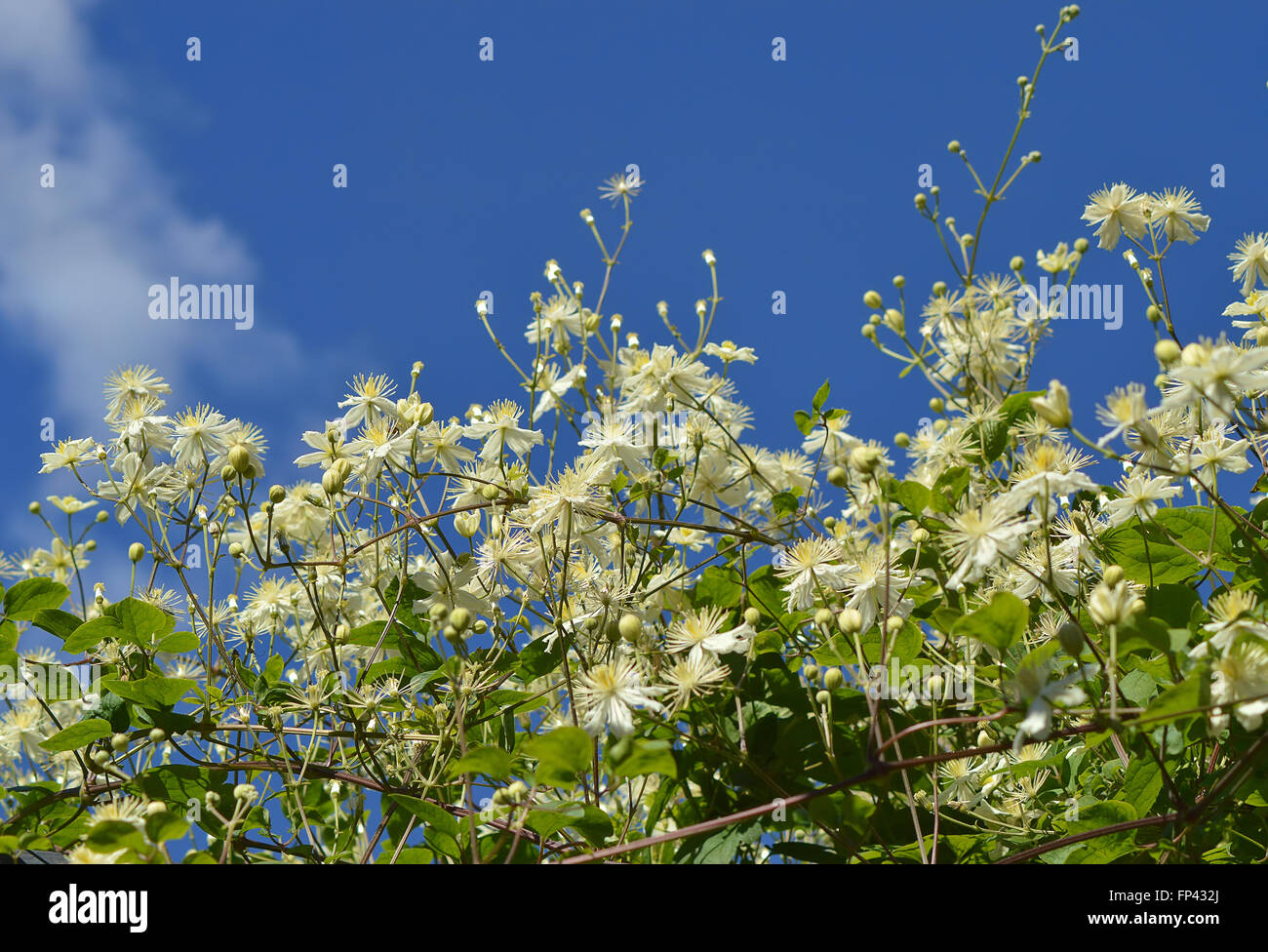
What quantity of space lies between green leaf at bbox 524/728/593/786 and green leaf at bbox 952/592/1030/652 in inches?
15.6

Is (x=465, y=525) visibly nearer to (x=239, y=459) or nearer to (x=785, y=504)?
(x=239, y=459)

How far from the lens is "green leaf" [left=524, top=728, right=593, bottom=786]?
1.01 metres

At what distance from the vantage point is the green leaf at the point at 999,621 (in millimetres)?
971

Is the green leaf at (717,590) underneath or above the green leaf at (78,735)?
above

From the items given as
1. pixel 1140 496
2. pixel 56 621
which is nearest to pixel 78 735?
pixel 56 621

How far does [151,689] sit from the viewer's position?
1395 millimetres

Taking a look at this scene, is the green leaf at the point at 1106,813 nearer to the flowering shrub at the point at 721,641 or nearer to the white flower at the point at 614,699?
the flowering shrub at the point at 721,641

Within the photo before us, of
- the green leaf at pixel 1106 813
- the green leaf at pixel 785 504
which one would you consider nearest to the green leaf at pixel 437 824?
the green leaf at pixel 1106 813

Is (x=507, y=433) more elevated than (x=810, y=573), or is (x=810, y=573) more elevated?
(x=507, y=433)

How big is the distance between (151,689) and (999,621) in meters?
1.13

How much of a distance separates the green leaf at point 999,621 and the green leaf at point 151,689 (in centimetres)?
105

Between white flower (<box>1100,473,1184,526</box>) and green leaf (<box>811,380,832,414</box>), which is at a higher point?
green leaf (<box>811,380,832,414</box>)

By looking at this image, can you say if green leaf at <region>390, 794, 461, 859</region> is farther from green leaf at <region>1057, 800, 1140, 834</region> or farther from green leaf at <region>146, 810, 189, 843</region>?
green leaf at <region>1057, 800, 1140, 834</region>

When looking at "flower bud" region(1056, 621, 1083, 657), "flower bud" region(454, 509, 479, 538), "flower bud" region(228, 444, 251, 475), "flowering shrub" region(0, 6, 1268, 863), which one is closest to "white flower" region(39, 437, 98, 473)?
"flowering shrub" region(0, 6, 1268, 863)
